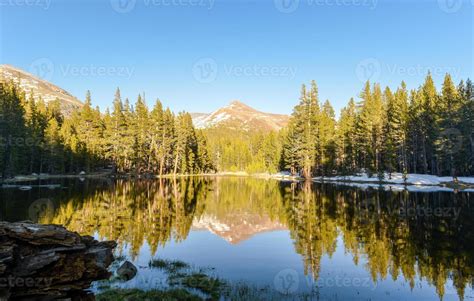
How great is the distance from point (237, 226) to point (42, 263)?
14.7 meters

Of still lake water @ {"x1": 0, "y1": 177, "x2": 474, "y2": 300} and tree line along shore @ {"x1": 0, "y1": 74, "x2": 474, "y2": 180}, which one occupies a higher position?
tree line along shore @ {"x1": 0, "y1": 74, "x2": 474, "y2": 180}

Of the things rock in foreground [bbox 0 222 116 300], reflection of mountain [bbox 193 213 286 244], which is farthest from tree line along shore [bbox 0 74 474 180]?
rock in foreground [bbox 0 222 116 300]

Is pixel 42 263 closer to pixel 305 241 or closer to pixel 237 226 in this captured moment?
pixel 305 241

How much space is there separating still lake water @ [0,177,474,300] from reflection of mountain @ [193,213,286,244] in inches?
3.0

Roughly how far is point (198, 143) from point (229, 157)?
4119 cm

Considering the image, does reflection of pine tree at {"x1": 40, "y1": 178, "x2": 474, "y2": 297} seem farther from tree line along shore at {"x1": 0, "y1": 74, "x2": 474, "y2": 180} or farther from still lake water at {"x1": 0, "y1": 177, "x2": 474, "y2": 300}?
tree line along shore at {"x1": 0, "y1": 74, "x2": 474, "y2": 180}

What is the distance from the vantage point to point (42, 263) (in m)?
9.37

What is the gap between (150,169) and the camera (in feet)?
315

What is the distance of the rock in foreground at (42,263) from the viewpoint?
8.93 metres

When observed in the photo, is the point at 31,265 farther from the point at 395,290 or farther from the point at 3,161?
the point at 3,161

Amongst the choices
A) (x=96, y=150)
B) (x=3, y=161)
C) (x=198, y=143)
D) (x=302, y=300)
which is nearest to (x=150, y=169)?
(x=96, y=150)

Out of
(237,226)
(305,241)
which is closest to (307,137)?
(237,226)

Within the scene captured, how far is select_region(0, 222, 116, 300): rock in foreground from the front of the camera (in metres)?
8.93

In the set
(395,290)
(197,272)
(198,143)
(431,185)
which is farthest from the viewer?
(198,143)
